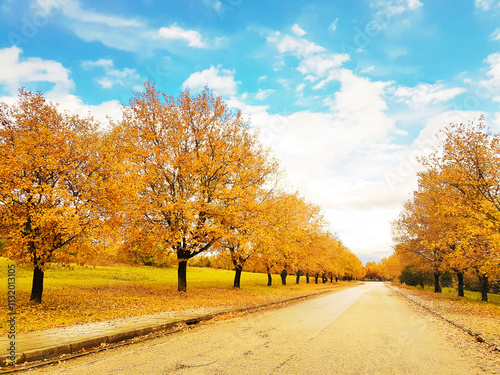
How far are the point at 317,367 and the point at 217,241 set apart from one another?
1660cm

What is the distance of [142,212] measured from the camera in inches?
725

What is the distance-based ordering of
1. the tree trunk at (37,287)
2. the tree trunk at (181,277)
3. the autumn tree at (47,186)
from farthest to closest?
the tree trunk at (181,277)
the tree trunk at (37,287)
the autumn tree at (47,186)

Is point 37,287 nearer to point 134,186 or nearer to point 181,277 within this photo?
point 134,186

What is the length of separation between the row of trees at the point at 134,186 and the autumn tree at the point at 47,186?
0.05m

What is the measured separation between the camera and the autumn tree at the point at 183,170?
1902 cm

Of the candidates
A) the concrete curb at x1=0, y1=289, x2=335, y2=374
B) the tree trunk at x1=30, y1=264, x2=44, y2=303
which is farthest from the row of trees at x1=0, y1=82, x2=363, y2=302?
the concrete curb at x1=0, y1=289, x2=335, y2=374

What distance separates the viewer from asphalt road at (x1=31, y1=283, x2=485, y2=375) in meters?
5.95

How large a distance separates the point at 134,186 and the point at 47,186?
14.6 feet

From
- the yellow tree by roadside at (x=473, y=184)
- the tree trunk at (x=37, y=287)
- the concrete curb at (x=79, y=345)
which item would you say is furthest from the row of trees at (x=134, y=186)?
the yellow tree by roadside at (x=473, y=184)

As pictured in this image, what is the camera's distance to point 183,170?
19.7 meters

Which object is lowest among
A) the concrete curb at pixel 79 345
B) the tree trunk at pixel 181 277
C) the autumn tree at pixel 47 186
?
the tree trunk at pixel 181 277

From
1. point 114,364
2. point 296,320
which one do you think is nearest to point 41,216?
point 114,364

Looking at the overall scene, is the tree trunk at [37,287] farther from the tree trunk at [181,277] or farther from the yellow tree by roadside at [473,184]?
the yellow tree by roadside at [473,184]

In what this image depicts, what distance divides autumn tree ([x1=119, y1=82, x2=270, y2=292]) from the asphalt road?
9.33m
